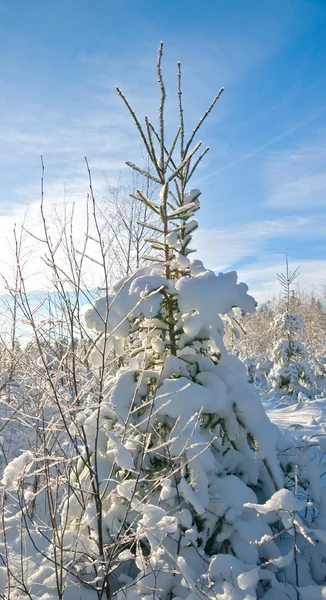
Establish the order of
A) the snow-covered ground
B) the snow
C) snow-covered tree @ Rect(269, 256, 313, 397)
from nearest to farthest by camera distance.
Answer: the snow → the snow-covered ground → snow-covered tree @ Rect(269, 256, 313, 397)

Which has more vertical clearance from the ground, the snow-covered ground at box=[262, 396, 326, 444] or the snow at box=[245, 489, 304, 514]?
the snow at box=[245, 489, 304, 514]

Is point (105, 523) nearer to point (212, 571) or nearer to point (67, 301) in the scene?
point (212, 571)

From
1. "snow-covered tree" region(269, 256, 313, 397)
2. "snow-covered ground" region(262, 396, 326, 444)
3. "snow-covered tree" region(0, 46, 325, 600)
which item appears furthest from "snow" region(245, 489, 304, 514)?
"snow-covered tree" region(269, 256, 313, 397)

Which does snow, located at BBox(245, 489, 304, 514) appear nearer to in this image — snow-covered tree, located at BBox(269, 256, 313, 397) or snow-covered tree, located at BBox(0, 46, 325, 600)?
snow-covered tree, located at BBox(0, 46, 325, 600)

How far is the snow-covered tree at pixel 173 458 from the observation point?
203 cm

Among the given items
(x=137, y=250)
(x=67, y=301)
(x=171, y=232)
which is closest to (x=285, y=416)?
(x=171, y=232)

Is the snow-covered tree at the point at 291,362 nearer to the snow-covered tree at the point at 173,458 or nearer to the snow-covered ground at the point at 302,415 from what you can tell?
the snow-covered ground at the point at 302,415

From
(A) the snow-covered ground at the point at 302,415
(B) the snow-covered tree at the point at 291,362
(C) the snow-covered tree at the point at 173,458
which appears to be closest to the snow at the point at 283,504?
(C) the snow-covered tree at the point at 173,458

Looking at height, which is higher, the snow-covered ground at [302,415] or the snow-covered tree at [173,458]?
the snow-covered tree at [173,458]

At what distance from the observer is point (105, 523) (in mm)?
2221

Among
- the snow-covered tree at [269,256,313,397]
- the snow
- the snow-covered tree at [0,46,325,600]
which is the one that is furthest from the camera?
the snow-covered tree at [269,256,313,397]

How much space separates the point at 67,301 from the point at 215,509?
1.50m

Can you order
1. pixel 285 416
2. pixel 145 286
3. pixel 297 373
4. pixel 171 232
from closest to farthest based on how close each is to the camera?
1. pixel 145 286
2. pixel 171 232
3. pixel 285 416
4. pixel 297 373

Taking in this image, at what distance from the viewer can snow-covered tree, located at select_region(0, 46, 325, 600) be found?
6.67 feet
